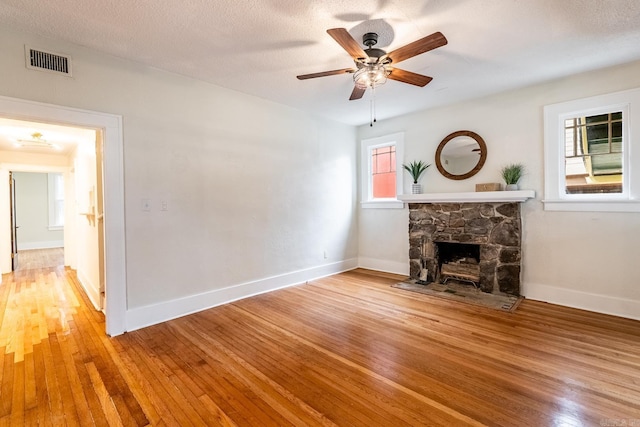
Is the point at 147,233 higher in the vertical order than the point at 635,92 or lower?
lower

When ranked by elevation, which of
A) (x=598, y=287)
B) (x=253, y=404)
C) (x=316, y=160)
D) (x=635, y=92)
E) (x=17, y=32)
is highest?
(x=17, y=32)

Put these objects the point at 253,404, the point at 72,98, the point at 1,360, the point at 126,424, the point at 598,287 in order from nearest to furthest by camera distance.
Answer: the point at 126,424 < the point at 253,404 < the point at 1,360 < the point at 72,98 < the point at 598,287

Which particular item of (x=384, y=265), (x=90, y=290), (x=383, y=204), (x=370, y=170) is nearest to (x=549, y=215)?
(x=383, y=204)

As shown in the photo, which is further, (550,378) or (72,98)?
(72,98)

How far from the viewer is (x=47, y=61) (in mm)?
2451

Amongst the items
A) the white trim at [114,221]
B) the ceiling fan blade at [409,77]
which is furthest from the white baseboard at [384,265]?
the white trim at [114,221]

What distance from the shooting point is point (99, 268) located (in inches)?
134

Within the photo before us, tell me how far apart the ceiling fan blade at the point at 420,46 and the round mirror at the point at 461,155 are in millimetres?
2403

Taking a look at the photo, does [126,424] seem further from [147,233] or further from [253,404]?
[147,233]

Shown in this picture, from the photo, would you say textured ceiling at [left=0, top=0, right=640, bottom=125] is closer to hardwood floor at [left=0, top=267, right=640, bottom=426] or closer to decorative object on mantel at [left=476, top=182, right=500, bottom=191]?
decorative object on mantel at [left=476, top=182, right=500, bottom=191]

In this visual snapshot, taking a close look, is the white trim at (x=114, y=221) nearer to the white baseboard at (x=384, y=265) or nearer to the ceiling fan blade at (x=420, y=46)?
the ceiling fan blade at (x=420, y=46)

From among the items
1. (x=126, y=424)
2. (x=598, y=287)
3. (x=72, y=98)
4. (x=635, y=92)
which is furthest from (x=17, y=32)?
(x=598, y=287)

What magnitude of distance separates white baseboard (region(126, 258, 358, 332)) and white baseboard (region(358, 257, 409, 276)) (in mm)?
788

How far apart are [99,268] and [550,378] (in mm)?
4412
